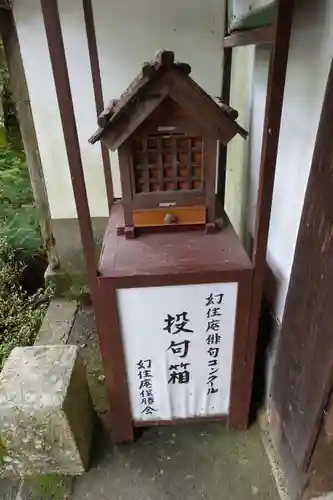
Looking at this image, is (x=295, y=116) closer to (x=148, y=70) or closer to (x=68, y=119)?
(x=148, y=70)

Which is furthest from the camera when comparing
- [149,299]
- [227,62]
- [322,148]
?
[227,62]

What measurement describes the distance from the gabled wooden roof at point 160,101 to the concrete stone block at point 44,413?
35.6 inches

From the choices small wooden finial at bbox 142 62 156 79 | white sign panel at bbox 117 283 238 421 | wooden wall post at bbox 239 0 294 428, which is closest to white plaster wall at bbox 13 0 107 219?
small wooden finial at bbox 142 62 156 79

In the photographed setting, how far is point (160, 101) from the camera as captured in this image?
1353 millimetres

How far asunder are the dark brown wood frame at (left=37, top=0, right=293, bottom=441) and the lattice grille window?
19 cm

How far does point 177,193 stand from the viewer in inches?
62.7

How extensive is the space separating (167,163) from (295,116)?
49 cm

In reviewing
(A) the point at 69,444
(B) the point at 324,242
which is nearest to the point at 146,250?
(B) the point at 324,242

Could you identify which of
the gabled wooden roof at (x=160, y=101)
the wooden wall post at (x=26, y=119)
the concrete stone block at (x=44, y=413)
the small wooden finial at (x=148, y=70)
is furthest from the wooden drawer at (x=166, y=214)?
the wooden wall post at (x=26, y=119)

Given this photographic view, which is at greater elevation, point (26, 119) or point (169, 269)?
point (26, 119)

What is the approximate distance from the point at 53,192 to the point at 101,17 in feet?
3.17

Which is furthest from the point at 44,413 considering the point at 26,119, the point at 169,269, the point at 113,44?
the point at 113,44

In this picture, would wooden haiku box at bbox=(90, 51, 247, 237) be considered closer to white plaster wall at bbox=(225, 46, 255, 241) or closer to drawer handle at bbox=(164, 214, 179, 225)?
drawer handle at bbox=(164, 214, 179, 225)

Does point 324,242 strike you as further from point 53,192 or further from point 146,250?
point 53,192
